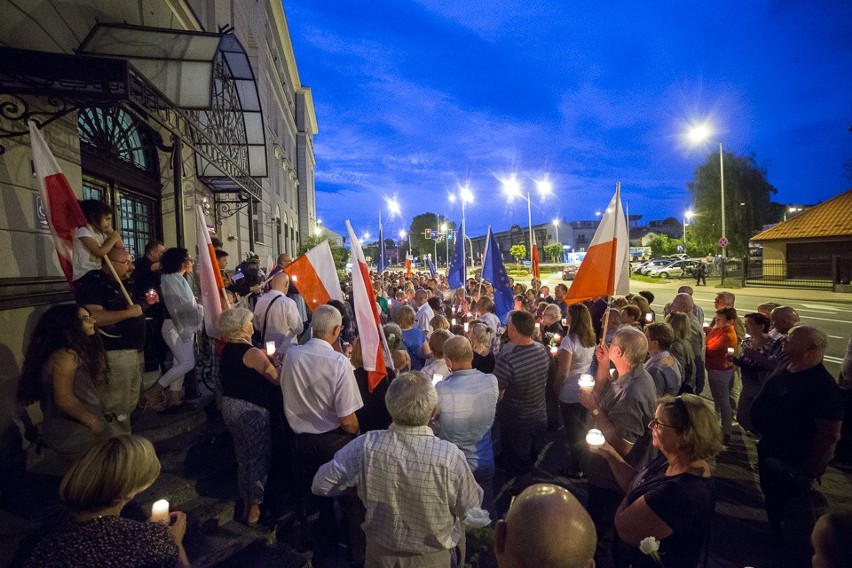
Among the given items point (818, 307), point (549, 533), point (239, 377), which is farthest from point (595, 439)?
point (818, 307)

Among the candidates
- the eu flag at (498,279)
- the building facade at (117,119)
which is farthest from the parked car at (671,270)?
the building facade at (117,119)

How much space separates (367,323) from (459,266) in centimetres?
883

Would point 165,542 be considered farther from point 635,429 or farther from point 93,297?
point 93,297

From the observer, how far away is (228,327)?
3652 mm

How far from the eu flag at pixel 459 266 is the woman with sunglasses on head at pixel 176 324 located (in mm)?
7145

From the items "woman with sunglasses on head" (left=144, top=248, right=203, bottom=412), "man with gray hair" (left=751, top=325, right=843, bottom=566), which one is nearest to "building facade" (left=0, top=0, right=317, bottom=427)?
"woman with sunglasses on head" (left=144, top=248, right=203, bottom=412)

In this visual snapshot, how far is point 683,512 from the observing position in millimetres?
2182

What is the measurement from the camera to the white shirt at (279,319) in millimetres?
5320

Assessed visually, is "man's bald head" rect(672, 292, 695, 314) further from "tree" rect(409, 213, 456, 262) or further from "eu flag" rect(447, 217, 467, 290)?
"tree" rect(409, 213, 456, 262)

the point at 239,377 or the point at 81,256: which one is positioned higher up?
the point at 81,256

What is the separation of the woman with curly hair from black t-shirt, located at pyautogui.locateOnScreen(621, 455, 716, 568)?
3.68 meters

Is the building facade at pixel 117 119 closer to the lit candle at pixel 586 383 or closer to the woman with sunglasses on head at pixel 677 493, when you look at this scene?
the lit candle at pixel 586 383

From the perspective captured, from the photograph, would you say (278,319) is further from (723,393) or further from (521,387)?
(723,393)

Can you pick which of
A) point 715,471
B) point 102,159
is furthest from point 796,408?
point 102,159
